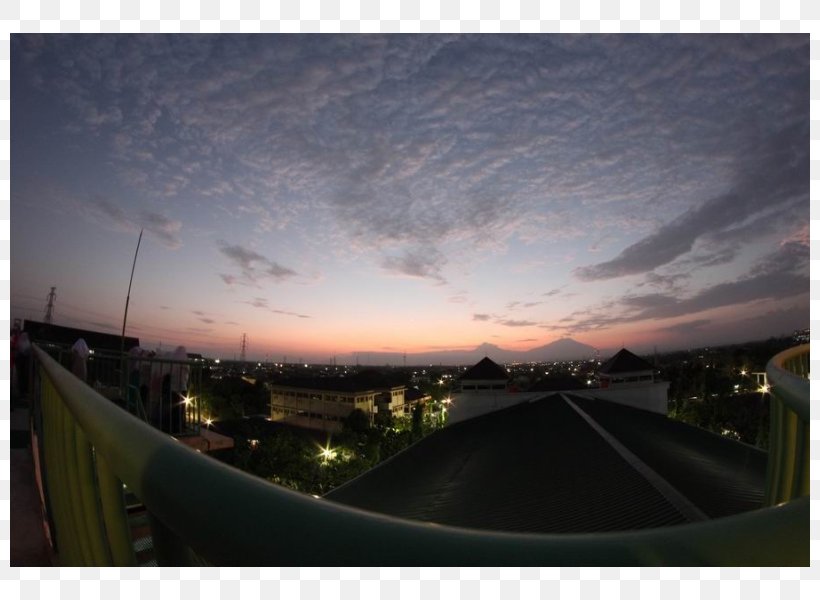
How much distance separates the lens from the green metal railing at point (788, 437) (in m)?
1.50

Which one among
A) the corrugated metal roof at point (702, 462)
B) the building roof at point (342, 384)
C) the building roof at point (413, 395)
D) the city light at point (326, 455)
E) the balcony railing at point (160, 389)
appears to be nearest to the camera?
the balcony railing at point (160, 389)

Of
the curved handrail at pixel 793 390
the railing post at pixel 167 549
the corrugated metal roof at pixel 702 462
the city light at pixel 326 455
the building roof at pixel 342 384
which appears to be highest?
the curved handrail at pixel 793 390

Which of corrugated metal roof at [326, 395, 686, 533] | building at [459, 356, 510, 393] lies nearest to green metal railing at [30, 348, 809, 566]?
corrugated metal roof at [326, 395, 686, 533]

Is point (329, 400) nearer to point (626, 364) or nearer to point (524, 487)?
point (626, 364)

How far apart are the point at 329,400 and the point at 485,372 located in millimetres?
48299

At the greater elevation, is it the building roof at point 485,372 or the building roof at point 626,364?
the building roof at point 626,364

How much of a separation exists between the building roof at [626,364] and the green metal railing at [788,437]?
1264 inches

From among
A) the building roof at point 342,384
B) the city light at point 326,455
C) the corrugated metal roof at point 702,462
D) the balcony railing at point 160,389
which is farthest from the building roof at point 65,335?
the building roof at point 342,384

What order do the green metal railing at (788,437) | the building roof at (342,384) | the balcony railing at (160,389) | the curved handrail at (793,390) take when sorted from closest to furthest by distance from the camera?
the curved handrail at (793,390)
the green metal railing at (788,437)
the balcony railing at (160,389)
the building roof at (342,384)

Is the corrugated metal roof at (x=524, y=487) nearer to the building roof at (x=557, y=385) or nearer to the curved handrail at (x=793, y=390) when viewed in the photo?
the curved handrail at (x=793, y=390)

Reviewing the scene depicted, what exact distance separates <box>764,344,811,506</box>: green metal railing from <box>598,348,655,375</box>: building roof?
3211 centimetres

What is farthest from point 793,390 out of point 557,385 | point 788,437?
point 557,385

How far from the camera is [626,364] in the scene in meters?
32.2

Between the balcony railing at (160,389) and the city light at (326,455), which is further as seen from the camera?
the city light at (326,455)
